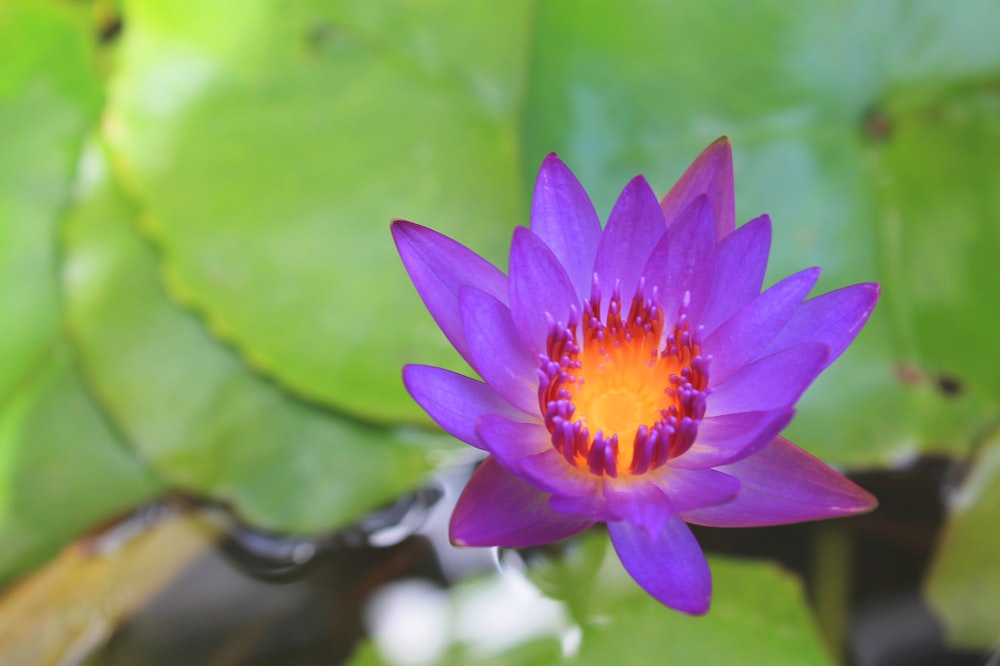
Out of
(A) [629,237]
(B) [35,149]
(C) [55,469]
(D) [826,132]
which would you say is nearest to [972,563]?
(D) [826,132]

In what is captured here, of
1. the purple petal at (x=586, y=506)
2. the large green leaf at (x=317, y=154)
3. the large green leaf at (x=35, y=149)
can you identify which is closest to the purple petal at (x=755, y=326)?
the purple petal at (x=586, y=506)

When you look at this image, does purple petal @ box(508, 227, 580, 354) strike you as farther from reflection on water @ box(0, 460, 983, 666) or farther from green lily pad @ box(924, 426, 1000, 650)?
green lily pad @ box(924, 426, 1000, 650)

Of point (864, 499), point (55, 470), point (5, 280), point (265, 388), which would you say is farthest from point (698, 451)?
point (5, 280)

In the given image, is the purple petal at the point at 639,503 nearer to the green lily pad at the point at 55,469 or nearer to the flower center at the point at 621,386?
the flower center at the point at 621,386

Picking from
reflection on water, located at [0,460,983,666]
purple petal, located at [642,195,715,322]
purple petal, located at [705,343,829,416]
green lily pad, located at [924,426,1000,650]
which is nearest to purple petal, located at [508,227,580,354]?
purple petal, located at [642,195,715,322]

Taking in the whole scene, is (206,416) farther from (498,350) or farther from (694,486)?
(694,486)

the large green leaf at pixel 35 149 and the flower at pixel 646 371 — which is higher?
the large green leaf at pixel 35 149
